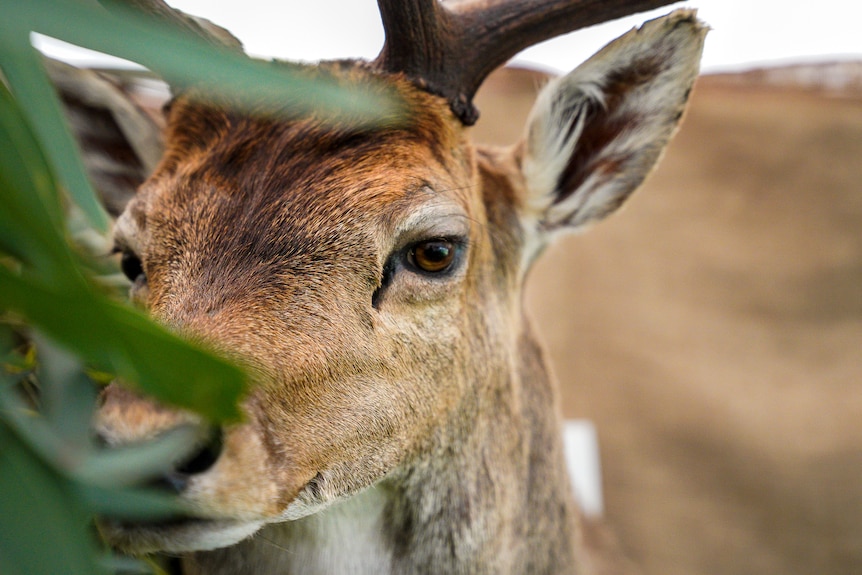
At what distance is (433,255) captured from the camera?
5.41 feet

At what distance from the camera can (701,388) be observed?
4.75m

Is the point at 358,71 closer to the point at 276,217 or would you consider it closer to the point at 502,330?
the point at 276,217

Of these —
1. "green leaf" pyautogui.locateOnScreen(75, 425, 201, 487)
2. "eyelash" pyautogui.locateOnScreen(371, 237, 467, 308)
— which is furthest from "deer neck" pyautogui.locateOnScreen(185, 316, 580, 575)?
"green leaf" pyautogui.locateOnScreen(75, 425, 201, 487)

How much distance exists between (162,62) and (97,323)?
1.07 ft

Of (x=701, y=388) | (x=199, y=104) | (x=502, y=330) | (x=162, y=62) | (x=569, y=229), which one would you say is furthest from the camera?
(x=701, y=388)

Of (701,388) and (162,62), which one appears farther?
(701,388)

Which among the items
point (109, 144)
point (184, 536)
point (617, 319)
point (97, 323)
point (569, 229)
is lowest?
point (617, 319)

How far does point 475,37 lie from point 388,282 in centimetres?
59

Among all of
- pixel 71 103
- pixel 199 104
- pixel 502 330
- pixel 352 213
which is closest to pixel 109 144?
pixel 71 103

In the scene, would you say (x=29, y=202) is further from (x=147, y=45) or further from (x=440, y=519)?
(x=440, y=519)

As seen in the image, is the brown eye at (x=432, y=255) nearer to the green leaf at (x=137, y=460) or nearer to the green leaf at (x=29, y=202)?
the green leaf at (x=137, y=460)

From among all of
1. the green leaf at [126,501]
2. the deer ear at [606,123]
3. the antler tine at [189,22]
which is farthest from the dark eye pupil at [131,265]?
the deer ear at [606,123]

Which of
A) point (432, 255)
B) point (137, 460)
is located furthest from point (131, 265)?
point (137, 460)

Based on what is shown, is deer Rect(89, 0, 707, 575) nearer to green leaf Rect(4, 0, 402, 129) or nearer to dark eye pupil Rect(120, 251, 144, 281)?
dark eye pupil Rect(120, 251, 144, 281)
